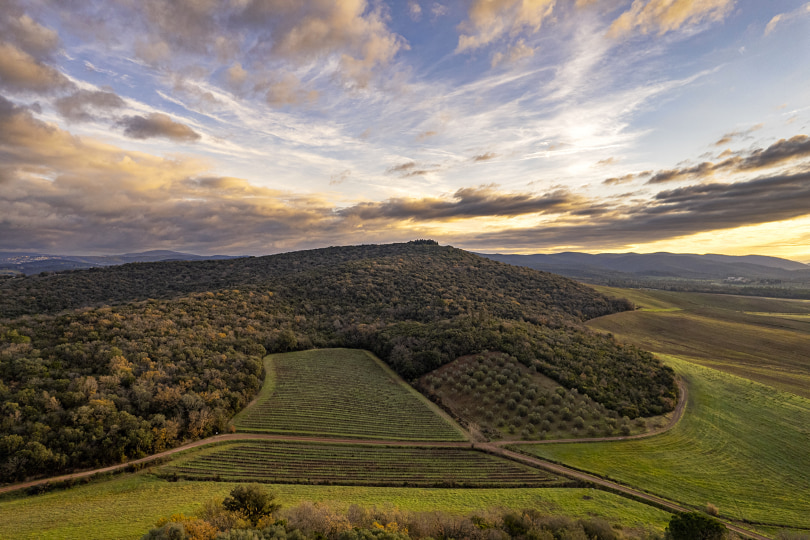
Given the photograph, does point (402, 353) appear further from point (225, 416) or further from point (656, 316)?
point (656, 316)

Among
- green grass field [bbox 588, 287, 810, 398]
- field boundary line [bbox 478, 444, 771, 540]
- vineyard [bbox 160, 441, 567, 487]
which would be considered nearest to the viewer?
field boundary line [bbox 478, 444, 771, 540]

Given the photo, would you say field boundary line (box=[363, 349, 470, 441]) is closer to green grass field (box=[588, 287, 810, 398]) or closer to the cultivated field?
the cultivated field

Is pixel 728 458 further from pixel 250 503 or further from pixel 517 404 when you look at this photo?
pixel 250 503

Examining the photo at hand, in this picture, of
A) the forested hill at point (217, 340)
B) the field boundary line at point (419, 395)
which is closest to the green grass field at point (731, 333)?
the forested hill at point (217, 340)

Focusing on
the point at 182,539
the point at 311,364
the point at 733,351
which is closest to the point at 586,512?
the point at 182,539

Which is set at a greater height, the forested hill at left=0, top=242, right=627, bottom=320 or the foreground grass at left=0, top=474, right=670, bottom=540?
the forested hill at left=0, top=242, right=627, bottom=320

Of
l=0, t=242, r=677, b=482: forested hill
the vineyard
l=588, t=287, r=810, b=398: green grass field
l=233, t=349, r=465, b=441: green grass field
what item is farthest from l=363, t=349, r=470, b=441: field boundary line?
l=588, t=287, r=810, b=398: green grass field

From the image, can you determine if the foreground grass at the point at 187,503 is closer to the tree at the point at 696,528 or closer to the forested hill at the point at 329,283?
the tree at the point at 696,528
